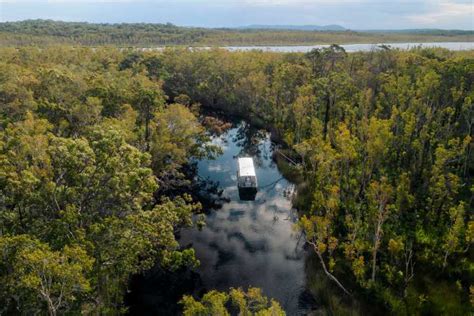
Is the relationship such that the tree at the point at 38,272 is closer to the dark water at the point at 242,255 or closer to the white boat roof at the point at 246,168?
the dark water at the point at 242,255

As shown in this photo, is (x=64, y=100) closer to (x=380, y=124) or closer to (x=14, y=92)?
(x=14, y=92)

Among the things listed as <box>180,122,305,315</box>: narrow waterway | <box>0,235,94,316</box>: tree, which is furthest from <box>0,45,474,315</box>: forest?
<box>180,122,305,315</box>: narrow waterway

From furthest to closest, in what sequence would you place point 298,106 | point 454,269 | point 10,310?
point 298,106 → point 454,269 → point 10,310

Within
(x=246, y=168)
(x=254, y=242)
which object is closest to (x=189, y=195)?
(x=254, y=242)

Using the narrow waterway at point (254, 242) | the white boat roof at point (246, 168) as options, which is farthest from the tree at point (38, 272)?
the white boat roof at point (246, 168)

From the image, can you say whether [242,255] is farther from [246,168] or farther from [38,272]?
[38,272]

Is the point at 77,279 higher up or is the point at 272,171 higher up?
the point at 77,279

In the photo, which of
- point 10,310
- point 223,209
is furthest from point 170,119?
point 10,310

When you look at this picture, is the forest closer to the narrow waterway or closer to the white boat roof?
the narrow waterway
